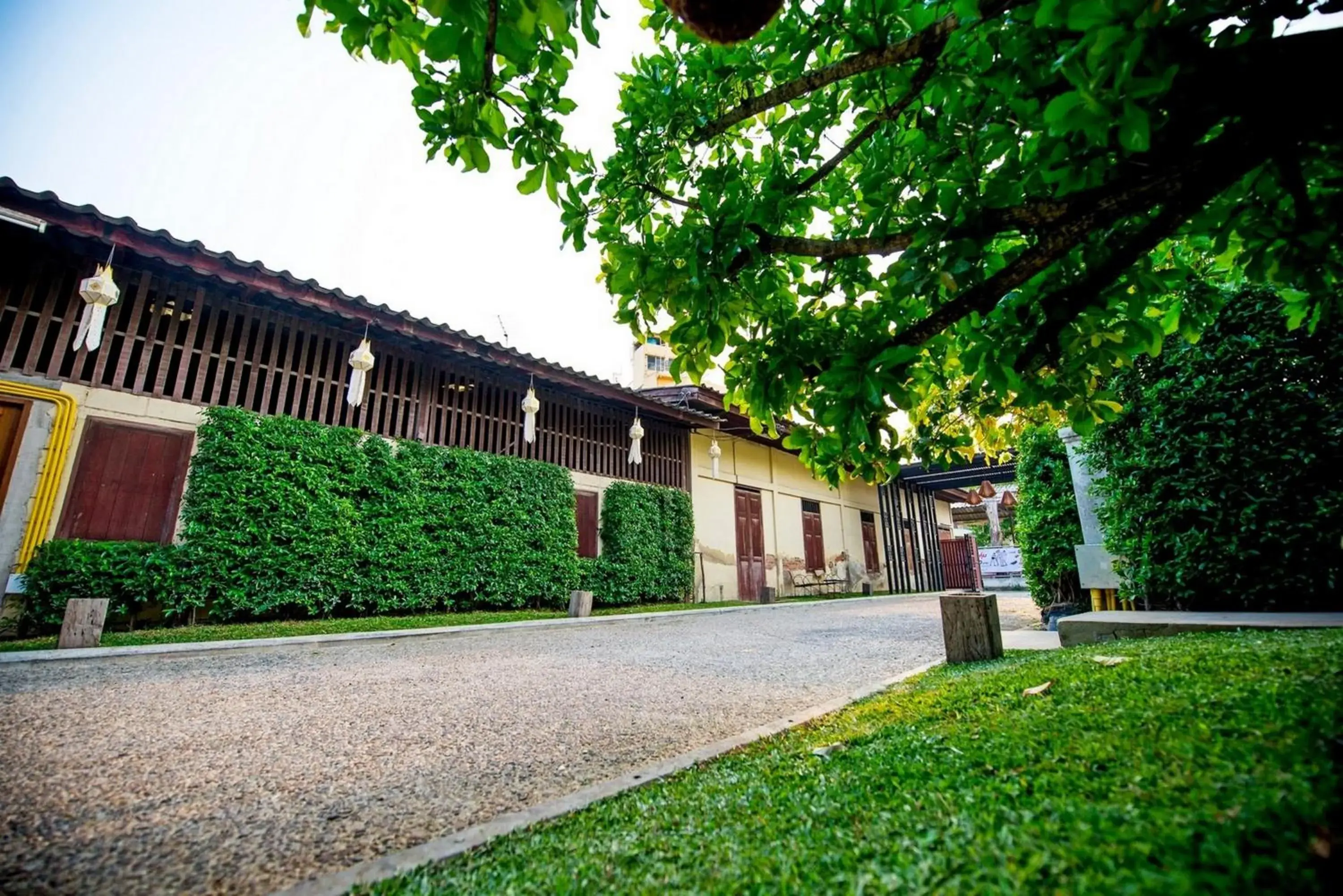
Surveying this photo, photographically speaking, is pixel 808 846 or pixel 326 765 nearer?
pixel 808 846

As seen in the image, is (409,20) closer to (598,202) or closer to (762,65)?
(598,202)

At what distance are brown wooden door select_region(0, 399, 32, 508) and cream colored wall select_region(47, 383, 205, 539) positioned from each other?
376 millimetres

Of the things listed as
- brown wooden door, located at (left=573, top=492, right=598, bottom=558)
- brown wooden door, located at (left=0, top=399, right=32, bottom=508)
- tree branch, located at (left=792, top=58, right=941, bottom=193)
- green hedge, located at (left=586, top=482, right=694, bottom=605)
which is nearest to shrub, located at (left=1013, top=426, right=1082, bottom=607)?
tree branch, located at (left=792, top=58, right=941, bottom=193)

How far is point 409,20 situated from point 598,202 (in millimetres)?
1072

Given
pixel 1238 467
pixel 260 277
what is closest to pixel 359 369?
pixel 260 277

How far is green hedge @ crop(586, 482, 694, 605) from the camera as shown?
12.0 meters

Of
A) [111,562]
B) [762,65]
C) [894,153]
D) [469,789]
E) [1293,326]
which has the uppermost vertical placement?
[762,65]

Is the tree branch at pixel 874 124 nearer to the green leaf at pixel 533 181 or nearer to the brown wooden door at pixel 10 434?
the green leaf at pixel 533 181

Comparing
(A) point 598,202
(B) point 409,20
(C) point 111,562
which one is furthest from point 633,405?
(B) point 409,20

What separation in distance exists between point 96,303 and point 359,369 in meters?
2.76

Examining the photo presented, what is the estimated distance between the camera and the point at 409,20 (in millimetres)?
1570

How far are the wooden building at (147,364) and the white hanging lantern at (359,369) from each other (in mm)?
848

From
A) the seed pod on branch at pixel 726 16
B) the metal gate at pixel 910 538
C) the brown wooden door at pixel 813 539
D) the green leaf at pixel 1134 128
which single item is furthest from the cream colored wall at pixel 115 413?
the metal gate at pixel 910 538

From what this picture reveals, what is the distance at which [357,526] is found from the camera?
27.7 feet
